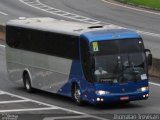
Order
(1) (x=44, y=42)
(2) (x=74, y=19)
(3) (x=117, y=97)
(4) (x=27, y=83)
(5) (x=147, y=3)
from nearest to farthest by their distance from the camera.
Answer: (3) (x=117, y=97), (1) (x=44, y=42), (4) (x=27, y=83), (2) (x=74, y=19), (5) (x=147, y=3)

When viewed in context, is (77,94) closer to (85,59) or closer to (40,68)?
(85,59)

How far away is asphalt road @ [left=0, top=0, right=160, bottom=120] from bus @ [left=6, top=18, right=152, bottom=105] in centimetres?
47

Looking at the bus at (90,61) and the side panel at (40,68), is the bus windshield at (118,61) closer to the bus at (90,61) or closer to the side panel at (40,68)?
the bus at (90,61)

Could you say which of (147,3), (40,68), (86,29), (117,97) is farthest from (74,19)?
(117,97)

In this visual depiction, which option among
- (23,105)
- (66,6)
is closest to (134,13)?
(66,6)

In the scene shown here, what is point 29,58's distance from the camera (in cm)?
2870

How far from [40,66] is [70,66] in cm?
277

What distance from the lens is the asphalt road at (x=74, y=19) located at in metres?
23.7

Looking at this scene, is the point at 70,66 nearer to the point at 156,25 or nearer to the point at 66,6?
the point at 156,25

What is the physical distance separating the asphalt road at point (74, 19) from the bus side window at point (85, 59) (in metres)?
1.17

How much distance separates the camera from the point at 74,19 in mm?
56344

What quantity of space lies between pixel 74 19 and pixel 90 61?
3273 cm

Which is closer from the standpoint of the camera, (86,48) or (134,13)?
(86,48)

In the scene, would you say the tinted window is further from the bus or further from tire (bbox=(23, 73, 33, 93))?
tire (bbox=(23, 73, 33, 93))
